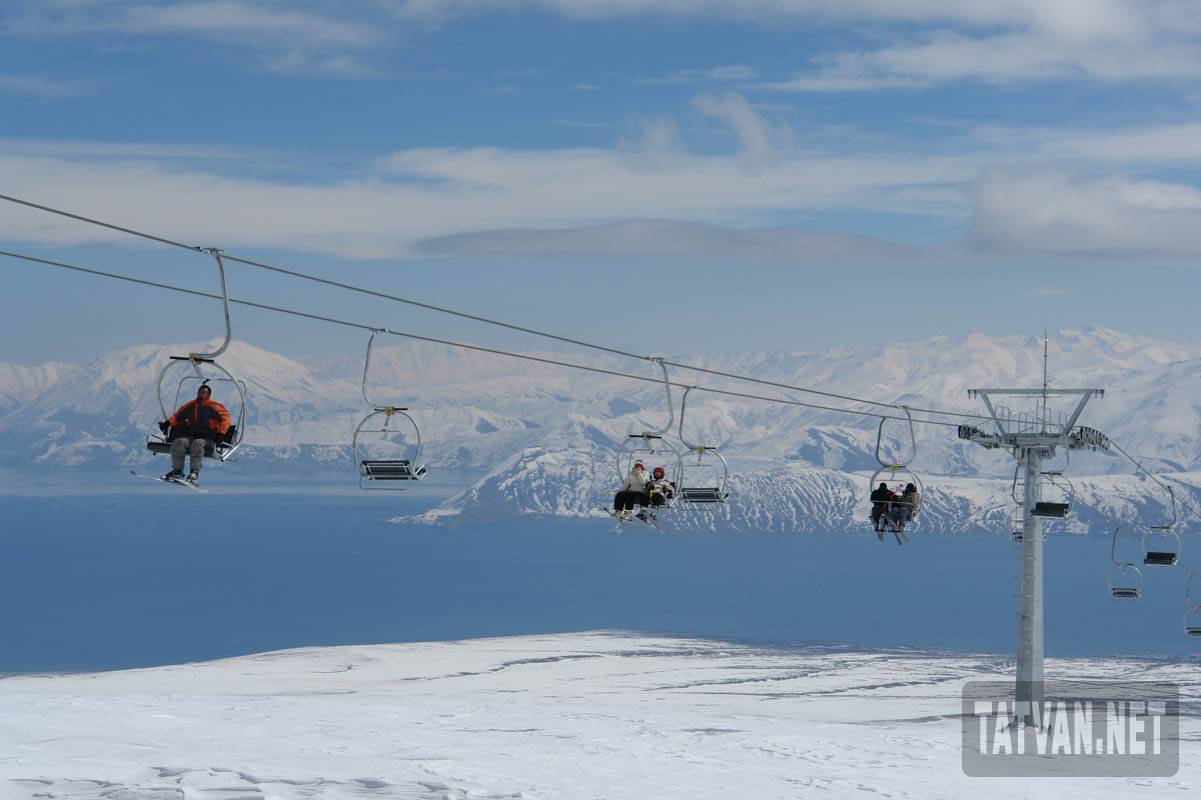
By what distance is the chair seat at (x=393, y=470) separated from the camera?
24.3m

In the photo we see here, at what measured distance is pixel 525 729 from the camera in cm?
4906

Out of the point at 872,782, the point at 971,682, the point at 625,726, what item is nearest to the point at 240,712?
the point at 625,726

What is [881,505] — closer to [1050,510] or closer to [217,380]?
[1050,510]

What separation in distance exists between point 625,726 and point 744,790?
50.3ft

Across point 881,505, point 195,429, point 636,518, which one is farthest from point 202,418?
point 881,505

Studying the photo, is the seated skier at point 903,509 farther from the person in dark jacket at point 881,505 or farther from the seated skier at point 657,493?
the seated skier at point 657,493

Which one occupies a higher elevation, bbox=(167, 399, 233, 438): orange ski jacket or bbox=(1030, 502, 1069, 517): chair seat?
bbox=(167, 399, 233, 438): orange ski jacket

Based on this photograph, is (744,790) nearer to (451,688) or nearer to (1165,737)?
(1165,737)

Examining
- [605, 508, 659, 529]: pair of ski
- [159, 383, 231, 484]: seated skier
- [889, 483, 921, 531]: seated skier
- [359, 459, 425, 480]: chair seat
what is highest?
[159, 383, 231, 484]: seated skier

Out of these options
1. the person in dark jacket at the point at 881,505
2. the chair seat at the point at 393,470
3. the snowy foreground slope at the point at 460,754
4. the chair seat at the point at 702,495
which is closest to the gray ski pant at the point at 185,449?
the chair seat at the point at 393,470

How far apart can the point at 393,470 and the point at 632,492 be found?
25.8 feet

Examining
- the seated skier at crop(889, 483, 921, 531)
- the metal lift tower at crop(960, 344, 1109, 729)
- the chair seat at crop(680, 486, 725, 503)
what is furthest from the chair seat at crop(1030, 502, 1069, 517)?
the chair seat at crop(680, 486, 725, 503)

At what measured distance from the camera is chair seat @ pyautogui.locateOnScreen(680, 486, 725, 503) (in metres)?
29.7

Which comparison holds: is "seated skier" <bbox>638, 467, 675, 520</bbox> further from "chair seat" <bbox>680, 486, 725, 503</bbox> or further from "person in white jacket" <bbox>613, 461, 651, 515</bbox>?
"chair seat" <bbox>680, 486, 725, 503</bbox>
